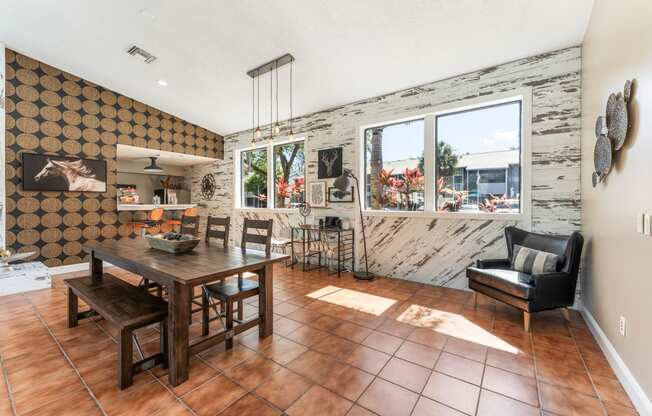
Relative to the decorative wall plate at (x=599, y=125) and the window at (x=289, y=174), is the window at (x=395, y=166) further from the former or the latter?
the decorative wall plate at (x=599, y=125)

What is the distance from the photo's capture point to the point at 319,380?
1938 millimetres

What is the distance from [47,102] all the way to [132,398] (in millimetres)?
5217

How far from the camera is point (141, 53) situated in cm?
403

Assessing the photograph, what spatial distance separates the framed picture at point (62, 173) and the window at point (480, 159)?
5801mm

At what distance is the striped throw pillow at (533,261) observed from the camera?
110 inches

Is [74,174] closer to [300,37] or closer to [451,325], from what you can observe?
[300,37]

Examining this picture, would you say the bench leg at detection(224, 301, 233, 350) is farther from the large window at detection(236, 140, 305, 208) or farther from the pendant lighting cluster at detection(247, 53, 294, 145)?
the large window at detection(236, 140, 305, 208)

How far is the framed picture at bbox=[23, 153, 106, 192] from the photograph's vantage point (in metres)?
4.46

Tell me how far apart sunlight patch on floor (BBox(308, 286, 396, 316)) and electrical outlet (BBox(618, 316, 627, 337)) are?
1854 mm

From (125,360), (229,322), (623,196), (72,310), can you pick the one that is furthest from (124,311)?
(623,196)

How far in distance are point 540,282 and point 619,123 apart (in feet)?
4.68

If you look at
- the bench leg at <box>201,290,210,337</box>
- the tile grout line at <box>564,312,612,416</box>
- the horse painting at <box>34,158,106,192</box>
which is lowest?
the tile grout line at <box>564,312,612,416</box>

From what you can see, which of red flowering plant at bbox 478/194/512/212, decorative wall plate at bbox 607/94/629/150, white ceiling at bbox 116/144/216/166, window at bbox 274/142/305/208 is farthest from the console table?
white ceiling at bbox 116/144/216/166

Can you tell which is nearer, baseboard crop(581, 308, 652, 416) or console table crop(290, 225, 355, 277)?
baseboard crop(581, 308, 652, 416)
